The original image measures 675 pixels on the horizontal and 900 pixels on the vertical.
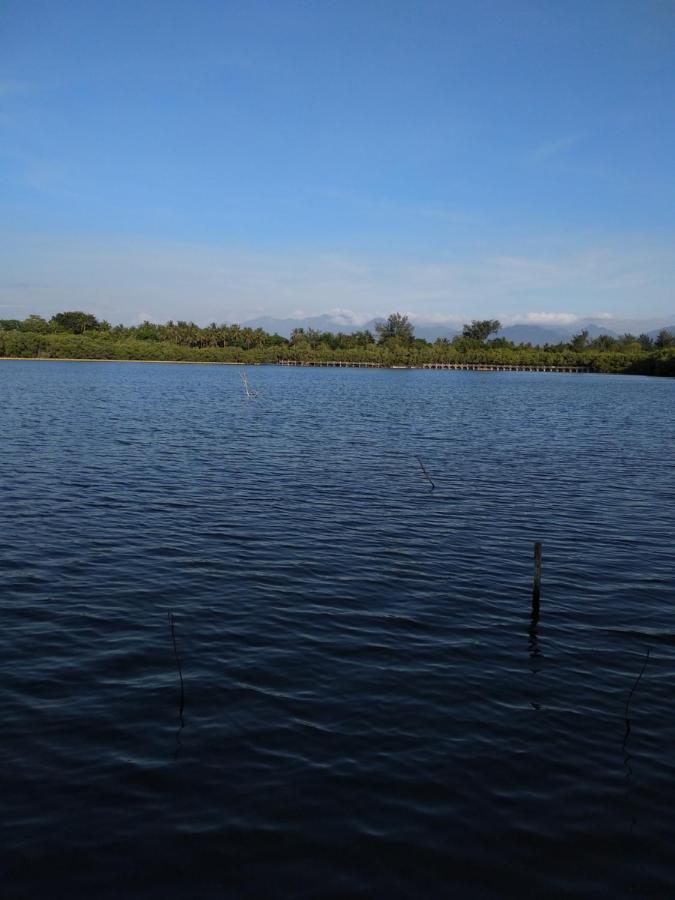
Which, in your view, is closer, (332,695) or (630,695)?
(332,695)

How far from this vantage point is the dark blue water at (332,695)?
9188 millimetres

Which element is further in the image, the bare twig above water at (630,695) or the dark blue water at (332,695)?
the bare twig above water at (630,695)

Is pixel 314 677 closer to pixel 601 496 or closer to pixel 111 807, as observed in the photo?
pixel 111 807

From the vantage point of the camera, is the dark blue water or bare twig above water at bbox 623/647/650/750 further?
bare twig above water at bbox 623/647/650/750

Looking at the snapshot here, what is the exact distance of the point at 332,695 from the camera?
13.3 metres

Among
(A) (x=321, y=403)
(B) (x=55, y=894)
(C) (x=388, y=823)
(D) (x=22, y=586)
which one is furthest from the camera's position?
(A) (x=321, y=403)

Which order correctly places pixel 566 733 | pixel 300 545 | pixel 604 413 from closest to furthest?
pixel 566 733 → pixel 300 545 → pixel 604 413

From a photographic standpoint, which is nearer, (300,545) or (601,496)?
(300,545)

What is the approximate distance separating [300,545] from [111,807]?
13958 millimetres

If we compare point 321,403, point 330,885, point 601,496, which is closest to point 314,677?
point 330,885

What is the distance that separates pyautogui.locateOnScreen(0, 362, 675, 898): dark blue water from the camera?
9188mm

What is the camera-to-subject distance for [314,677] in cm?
1405

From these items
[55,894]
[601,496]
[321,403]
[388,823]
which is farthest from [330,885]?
[321,403]

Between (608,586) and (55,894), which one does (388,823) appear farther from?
(608,586)
